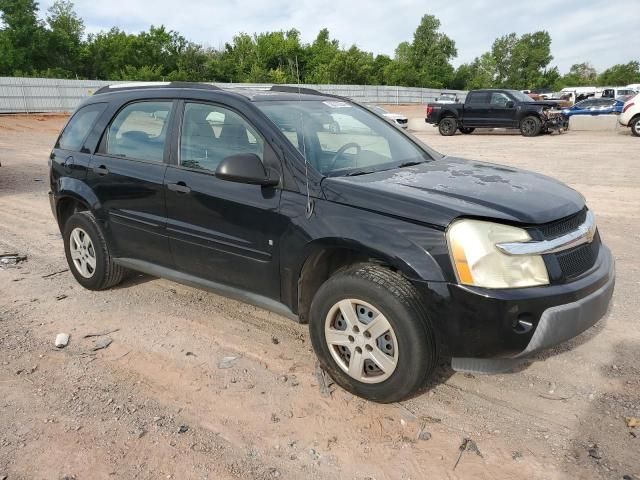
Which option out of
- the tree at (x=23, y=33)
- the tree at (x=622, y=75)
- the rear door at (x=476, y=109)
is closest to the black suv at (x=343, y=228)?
the rear door at (x=476, y=109)

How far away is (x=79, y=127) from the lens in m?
4.80

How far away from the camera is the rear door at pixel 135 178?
3967mm

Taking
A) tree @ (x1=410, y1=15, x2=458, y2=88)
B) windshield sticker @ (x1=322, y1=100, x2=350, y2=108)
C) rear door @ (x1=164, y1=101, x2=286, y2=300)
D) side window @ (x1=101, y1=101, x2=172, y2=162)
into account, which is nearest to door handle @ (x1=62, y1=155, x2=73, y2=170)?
side window @ (x1=101, y1=101, x2=172, y2=162)

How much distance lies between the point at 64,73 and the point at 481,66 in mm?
78570

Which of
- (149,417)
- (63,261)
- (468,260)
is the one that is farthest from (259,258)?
(63,261)

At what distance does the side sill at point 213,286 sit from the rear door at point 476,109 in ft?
67.3

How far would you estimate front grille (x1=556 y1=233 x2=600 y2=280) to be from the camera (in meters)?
2.78

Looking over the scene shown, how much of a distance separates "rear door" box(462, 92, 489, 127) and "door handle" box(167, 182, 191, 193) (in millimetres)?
20609

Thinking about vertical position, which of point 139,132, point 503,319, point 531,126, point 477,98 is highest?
point 477,98

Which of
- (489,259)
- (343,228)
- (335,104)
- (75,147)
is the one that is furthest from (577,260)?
(75,147)

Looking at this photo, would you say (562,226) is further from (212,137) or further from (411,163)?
(212,137)

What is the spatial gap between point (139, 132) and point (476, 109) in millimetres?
20451

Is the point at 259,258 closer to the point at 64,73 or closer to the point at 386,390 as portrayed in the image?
the point at 386,390

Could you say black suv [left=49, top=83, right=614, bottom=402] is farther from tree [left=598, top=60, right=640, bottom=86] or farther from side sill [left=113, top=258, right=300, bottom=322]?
tree [left=598, top=60, right=640, bottom=86]
